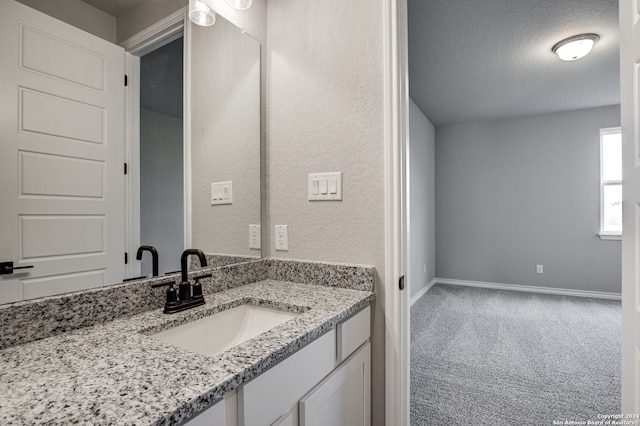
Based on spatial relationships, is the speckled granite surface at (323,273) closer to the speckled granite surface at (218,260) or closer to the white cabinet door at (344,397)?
the speckled granite surface at (218,260)

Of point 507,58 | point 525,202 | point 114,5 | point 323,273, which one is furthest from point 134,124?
point 525,202

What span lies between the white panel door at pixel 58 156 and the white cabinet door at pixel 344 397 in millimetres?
696

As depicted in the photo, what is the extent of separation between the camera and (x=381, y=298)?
1.24 metres

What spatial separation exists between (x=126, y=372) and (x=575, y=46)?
143 inches

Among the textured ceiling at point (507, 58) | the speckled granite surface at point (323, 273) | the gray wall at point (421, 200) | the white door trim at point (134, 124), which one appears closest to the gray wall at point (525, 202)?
the gray wall at point (421, 200)

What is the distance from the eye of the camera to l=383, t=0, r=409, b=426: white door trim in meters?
1.21

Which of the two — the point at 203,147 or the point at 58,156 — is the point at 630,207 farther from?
the point at 58,156

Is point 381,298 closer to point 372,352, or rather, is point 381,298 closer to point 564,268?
point 372,352

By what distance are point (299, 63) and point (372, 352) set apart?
4.28 feet

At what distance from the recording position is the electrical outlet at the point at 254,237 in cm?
146

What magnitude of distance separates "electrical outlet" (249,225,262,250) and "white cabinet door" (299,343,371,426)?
65 cm

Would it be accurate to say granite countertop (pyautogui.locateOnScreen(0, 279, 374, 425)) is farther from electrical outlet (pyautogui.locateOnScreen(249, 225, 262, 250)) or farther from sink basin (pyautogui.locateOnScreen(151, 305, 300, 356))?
electrical outlet (pyautogui.locateOnScreen(249, 225, 262, 250))

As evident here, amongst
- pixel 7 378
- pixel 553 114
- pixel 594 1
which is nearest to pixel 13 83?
pixel 7 378

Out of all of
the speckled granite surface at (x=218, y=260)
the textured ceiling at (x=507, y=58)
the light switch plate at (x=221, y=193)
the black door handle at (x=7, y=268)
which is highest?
the textured ceiling at (x=507, y=58)
